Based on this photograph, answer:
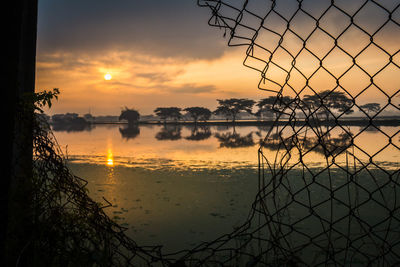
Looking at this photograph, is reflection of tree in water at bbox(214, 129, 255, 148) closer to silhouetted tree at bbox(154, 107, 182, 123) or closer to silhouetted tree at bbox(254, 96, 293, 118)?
silhouetted tree at bbox(254, 96, 293, 118)

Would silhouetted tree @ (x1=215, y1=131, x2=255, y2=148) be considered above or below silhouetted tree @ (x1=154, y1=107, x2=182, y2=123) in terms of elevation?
below

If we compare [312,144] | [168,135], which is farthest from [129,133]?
[312,144]

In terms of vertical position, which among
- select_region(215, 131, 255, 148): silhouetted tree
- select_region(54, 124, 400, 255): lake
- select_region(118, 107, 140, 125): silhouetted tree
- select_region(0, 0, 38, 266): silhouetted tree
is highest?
select_region(118, 107, 140, 125): silhouetted tree

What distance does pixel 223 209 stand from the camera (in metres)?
4.62

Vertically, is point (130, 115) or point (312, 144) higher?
point (130, 115)

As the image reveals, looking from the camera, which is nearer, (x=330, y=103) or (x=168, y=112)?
(x=330, y=103)

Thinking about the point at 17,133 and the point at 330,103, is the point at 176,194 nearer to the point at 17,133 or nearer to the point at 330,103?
the point at 17,133

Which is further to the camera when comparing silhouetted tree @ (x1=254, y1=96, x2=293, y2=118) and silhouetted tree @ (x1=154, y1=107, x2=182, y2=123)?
silhouetted tree @ (x1=154, y1=107, x2=182, y2=123)

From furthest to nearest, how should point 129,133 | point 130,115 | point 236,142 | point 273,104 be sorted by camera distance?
point 130,115
point 129,133
point 236,142
point 273,104

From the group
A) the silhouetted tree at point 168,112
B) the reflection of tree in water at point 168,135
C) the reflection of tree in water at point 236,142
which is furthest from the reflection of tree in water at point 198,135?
the silhouetted tree at point 168,112

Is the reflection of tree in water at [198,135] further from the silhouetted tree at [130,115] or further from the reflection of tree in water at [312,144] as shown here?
the silhouetted tree at [130,115]

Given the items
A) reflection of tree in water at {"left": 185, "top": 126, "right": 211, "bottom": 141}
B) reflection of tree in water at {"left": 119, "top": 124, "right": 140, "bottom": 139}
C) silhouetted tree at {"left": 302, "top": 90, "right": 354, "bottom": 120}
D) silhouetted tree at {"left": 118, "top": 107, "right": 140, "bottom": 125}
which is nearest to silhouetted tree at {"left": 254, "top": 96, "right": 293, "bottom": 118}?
silhouetted tree at {"left": 302, "top": 90, "right": 354, "bottom": 120}

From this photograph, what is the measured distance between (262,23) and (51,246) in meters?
1.42

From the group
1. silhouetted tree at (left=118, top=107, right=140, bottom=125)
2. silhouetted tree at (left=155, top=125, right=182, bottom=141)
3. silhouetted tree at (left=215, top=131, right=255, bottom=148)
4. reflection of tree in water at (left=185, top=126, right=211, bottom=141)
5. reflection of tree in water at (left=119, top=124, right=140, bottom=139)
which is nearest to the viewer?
silhouetted tree at (left=215, top=131, right=255, bottom=148)
